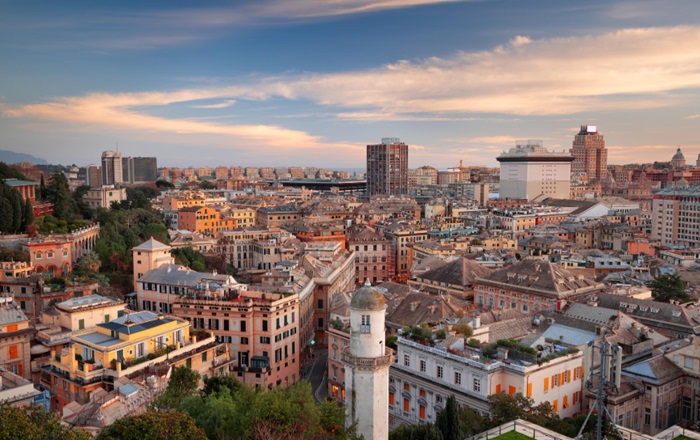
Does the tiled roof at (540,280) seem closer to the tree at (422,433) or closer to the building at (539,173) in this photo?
the tree at (422,433)

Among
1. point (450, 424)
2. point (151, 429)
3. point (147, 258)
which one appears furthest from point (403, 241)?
point (151, 429)

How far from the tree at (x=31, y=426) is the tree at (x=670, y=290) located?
50712mm

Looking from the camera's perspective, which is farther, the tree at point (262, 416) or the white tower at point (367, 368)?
the white tower at point (367, 368)

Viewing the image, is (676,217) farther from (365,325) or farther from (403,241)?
(365,325)

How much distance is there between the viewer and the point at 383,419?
27016 millimetres

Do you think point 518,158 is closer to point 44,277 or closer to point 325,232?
point 325,232

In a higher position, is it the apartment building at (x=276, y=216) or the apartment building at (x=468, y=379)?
the apartment building at (x=276, y=216)

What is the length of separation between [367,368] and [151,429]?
10658mm

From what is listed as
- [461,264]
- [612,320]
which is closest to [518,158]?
[461,264]

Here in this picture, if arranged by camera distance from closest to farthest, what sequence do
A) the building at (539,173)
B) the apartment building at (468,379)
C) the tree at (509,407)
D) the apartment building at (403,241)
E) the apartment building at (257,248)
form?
the tree at (509,407)
the apartment building at (468,379)
the apartment building at (257,248)
the apartment building at (403,241)
the building at (539,173)

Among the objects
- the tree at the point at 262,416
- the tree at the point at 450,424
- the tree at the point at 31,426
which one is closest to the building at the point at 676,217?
the tree at the point at 450,424

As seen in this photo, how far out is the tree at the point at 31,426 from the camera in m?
16.1

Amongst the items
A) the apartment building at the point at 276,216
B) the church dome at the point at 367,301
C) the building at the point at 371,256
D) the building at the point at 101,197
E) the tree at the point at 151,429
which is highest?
the building at the point at 101,197

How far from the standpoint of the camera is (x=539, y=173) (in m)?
176
